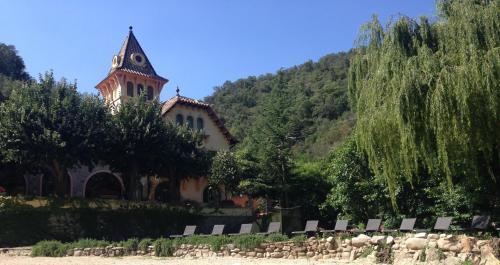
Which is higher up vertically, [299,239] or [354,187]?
[354,187]

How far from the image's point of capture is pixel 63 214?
84.9ft

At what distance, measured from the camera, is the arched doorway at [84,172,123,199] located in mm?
33719

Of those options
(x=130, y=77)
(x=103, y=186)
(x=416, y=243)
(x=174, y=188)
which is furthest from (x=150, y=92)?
(x=416, y=243)

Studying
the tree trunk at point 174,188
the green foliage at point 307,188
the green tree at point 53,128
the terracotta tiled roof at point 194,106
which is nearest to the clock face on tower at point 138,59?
the terracotta tiled roof at point 194,106

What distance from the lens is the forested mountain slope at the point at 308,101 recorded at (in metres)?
65.3

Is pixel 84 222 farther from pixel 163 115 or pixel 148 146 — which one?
pixel 163 115

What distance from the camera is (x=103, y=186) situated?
34.5 m

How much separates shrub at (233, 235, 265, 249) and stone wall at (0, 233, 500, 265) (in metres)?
0.11

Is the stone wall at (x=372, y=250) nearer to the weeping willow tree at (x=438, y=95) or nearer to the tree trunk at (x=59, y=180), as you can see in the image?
the weeping willow tree at (x=438, y=95)

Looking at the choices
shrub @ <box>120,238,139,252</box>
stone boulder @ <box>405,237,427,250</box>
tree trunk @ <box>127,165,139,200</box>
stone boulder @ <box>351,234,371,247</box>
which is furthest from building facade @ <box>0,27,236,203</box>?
stone boulder @ <box>405,237,427,250</box>

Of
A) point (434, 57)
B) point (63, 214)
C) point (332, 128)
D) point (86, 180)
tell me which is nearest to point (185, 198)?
point (86, 180)

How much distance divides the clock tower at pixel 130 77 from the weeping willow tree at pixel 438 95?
2606cm

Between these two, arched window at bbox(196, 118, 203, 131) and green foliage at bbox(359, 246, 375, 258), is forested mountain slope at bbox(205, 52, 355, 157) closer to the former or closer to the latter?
arched window at bbox(196, 118, 203, 131)

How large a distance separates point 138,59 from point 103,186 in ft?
37.3
